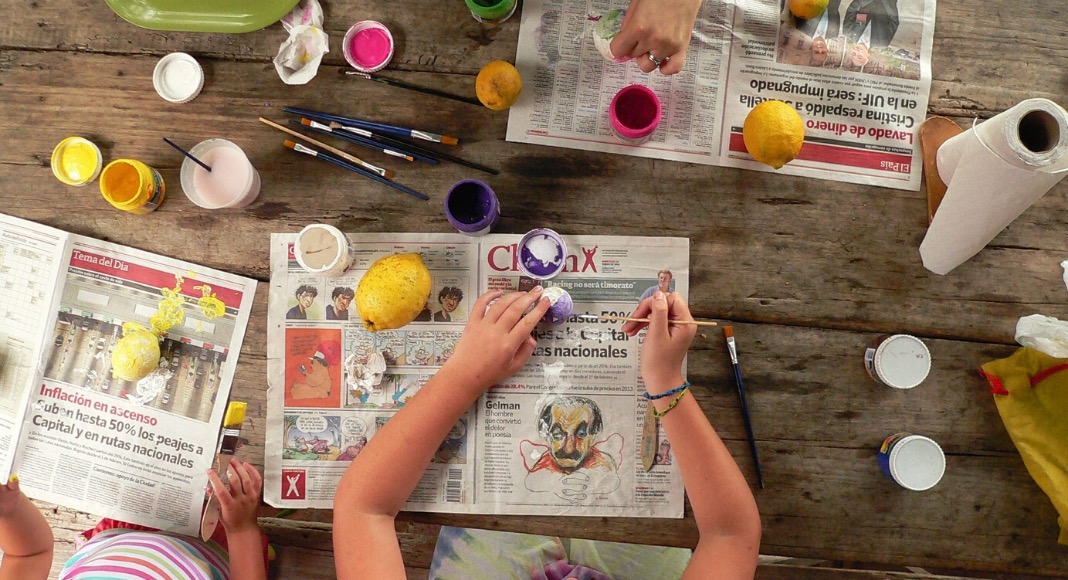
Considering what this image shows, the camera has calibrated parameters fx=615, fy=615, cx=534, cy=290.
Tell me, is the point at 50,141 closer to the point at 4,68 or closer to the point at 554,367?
the point at 4,68

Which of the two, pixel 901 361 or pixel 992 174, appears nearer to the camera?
pixel 992 174

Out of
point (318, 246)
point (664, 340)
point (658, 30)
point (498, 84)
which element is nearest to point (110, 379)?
point (318, 246)

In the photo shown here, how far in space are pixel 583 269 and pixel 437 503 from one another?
515 mm

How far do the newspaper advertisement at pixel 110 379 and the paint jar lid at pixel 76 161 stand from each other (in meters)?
0.11

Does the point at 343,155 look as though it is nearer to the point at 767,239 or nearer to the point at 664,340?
the point at 664,340

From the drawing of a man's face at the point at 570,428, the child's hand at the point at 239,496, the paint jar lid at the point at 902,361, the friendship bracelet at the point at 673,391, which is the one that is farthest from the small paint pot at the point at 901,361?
the child's hand at the point at 239,496

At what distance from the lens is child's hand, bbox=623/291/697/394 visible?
1062 millimetres

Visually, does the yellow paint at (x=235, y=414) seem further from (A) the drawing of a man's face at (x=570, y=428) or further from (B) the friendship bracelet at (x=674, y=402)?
(B) the friendship bracelet at (x=674, y=402)

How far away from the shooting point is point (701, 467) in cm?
106

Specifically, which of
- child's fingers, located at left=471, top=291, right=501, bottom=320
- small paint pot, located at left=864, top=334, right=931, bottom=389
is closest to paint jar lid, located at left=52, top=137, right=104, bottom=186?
child's fingers, located at left=471, top=291, right=501, bottom=320

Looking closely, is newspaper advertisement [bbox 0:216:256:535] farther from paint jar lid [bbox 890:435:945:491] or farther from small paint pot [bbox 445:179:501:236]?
paint jar lid [bbox 890:435:945:491]

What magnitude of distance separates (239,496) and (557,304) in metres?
0.69

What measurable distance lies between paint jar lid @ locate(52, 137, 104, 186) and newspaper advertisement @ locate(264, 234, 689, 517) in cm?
39

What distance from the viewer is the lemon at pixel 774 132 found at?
106 cm
